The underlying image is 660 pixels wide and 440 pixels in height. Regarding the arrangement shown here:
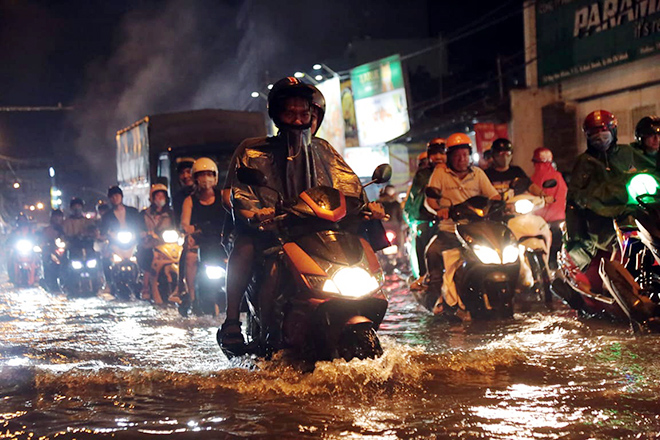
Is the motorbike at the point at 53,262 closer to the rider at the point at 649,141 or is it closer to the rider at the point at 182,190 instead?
the rider at the point at 182,190

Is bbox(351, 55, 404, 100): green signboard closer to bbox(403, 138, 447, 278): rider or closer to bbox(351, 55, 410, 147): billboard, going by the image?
bbox(351, 55, 410, 147): billboard

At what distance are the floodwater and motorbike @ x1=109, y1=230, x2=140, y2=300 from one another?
6074mm

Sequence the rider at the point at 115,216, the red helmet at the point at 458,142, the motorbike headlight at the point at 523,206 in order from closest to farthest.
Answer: the red helmet at the point at 458,142
the motorbike headlight at the point at 523,206
the rider at the point at 115,216

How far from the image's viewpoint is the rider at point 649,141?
7844 mm

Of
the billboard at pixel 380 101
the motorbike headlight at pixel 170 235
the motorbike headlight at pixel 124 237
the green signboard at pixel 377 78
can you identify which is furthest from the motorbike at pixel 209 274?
the billboard at pixel 380 101

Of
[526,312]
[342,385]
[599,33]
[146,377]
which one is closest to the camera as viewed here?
[342,385]

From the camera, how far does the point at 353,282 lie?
17.4ft

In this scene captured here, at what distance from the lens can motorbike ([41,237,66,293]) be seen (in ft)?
53.3

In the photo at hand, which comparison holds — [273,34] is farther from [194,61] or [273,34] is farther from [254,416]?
[254,416]

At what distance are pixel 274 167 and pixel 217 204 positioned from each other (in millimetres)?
4041

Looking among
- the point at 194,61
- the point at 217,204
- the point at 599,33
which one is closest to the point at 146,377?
the point at 217,204

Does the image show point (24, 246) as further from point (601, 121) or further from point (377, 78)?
point (377, 78)

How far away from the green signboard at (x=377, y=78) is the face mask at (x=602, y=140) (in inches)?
817

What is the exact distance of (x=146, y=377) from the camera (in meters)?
6.00
